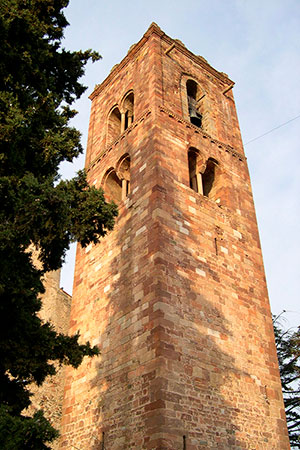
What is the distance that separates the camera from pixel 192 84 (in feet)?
57.2

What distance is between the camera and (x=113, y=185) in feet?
50.1

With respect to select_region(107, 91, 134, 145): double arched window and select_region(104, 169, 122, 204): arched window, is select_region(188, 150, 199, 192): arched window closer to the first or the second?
select_region(104, 169, 122, 204): arched window

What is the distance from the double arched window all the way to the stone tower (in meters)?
0.96

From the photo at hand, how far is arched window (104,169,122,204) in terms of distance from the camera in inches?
591

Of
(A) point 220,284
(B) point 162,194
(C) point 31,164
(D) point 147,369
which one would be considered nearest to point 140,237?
(B) point 162,194

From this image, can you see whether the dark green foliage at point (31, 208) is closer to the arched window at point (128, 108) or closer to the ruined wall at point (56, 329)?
the arched window at point (128, 108)

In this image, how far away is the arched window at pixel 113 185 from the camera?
49.2ft

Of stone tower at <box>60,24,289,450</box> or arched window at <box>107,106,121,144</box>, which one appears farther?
arched window at <box>107,106,121,144</box>

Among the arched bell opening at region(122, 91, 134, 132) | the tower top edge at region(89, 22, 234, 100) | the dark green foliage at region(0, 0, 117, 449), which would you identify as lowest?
the dark green foliage at region(0, 0, 117, 449)

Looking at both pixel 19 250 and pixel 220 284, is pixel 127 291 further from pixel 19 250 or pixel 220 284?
pixel 19 250

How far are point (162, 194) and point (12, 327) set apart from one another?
19.5ft

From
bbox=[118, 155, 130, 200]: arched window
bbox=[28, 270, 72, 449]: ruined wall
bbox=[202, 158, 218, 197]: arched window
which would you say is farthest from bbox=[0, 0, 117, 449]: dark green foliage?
bbox=[28, 270, 72, 449]: ruined wall

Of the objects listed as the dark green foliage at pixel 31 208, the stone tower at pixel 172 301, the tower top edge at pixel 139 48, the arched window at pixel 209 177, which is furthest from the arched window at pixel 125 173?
the dark green foliage at pixel 31 208

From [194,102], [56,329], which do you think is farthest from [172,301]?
[56,329]
